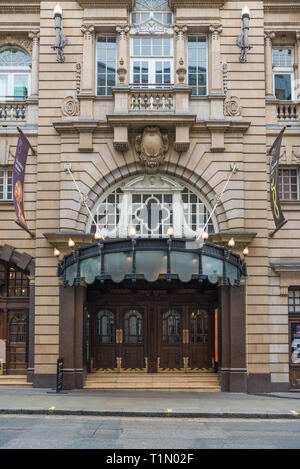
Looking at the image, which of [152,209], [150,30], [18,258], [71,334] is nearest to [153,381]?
[71,334]

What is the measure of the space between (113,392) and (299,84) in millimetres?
12754

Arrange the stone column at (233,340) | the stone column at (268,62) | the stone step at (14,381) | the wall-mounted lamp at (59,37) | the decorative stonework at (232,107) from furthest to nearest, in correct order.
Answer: the stone column at (268,62) → the decorative stonework at (232,107) → the wall-mounted lamp at (59,37) → the stone step at (14,381) → the stone column at (233,340)

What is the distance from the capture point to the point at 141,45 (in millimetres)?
20422

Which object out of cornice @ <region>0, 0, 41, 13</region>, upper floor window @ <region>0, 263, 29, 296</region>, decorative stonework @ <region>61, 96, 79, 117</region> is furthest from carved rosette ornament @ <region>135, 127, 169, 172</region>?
cornice @ <region>0, 0, 41, 13</region>

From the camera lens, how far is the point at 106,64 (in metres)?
20.3

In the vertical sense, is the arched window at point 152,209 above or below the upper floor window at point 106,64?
below

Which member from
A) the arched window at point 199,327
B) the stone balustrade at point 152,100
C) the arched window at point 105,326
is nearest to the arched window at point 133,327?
the arched window at point 105,326

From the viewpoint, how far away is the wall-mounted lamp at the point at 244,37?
19.2 metres

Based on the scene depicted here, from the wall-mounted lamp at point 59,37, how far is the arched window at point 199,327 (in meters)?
10.5

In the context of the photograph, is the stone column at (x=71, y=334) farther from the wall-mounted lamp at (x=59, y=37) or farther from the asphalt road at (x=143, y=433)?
the wall-mounted lamp at (x=59, y=37)

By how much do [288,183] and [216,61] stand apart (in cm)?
507

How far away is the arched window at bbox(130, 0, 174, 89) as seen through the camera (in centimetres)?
2031

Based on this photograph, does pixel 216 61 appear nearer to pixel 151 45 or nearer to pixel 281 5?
pixel 151 45

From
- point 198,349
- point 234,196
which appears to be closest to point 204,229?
point 234,196
